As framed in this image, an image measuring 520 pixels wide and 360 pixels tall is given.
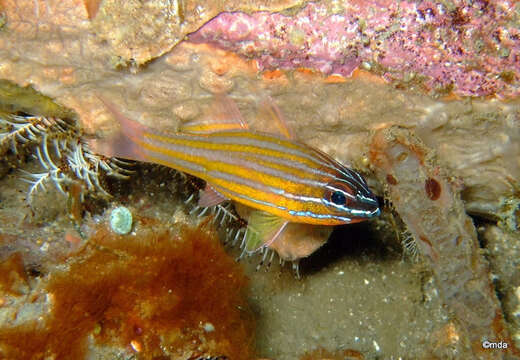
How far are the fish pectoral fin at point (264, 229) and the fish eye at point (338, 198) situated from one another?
1.75ft

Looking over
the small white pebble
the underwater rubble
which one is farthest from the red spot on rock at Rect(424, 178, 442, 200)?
the small white pebble

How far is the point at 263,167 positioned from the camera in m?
2.84

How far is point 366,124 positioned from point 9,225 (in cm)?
390

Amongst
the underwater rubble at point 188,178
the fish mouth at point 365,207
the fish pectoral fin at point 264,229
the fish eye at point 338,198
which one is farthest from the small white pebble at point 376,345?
the fish eye at point 338,198

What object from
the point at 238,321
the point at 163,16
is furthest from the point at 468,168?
the point at 163,16

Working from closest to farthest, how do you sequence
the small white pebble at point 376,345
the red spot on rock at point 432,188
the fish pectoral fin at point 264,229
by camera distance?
A: the red spot on rock at point 432,188, the fish pectoral fin at point 264,229, the small white pebble at point 376,345

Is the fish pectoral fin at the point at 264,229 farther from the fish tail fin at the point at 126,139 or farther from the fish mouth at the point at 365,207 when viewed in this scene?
the fish tail fin at the point at 126,139

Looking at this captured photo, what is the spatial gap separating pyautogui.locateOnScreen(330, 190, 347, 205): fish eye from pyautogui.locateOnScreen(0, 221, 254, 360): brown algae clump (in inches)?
64.4

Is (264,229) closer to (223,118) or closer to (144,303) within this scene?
(223,118)

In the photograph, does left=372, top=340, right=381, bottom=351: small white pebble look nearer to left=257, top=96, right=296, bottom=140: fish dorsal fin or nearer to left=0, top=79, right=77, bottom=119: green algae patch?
left=257, top=96, right=296, bottom=140: fish dorsal fin

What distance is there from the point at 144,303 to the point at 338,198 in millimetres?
2054

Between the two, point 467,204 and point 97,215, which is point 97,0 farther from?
point 467,204

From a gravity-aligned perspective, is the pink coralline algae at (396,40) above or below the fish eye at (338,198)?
above

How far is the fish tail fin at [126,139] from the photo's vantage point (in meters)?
3.02
